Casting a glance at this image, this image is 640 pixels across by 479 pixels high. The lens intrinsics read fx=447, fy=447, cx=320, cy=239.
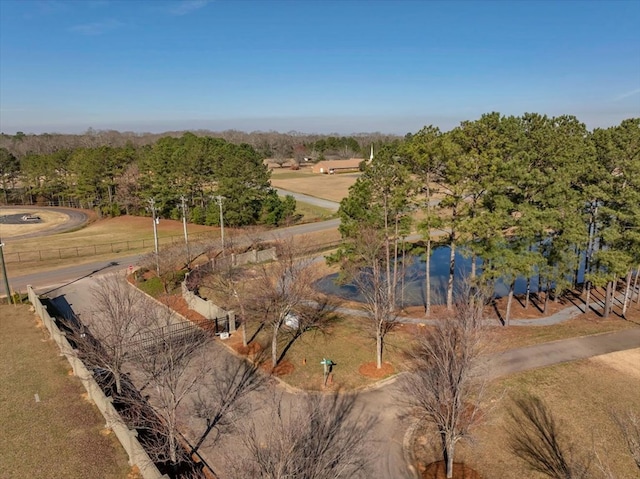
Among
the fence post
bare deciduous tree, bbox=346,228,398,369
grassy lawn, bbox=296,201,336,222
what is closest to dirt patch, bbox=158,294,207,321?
the fence post

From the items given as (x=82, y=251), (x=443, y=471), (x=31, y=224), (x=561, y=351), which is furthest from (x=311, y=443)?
(x=31, y=224)

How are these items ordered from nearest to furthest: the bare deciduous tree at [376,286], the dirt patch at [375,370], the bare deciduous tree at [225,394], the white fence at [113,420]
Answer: the white fence at [113,420] < the bare deciduous tree at [225,394] < the dirt patch at [375,370] < the bare deciduous tree at [376,286]

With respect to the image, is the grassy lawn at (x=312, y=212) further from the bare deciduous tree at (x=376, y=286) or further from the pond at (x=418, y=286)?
the bare deciduous tree at (x=376, y=286)

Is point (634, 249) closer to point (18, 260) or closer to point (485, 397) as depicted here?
point (485, 397)

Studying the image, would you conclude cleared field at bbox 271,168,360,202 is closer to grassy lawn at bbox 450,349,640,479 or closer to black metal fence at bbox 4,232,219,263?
black metal fence at bbox 4,232,219,263

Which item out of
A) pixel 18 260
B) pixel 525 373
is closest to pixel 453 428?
pixel 525 373

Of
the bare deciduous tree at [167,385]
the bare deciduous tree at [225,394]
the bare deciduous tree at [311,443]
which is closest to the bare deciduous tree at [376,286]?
the bare deciduous tree at [311,443]

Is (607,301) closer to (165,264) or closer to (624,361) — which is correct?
(624,361)
